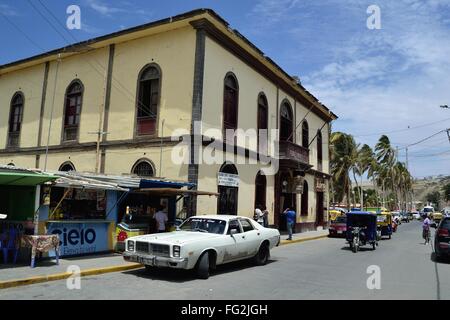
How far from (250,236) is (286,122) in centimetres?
1737

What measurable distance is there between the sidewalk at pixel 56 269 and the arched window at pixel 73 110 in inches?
458

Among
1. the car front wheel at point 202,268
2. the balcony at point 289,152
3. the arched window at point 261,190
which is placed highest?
the balcony at point 289,152

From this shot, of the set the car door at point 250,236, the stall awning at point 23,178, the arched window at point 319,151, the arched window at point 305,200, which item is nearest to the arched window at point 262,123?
the arched window at point 305,200

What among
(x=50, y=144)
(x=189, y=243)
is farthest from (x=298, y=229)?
(x=189, y=243)

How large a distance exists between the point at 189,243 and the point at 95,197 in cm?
528

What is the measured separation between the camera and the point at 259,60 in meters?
23.2

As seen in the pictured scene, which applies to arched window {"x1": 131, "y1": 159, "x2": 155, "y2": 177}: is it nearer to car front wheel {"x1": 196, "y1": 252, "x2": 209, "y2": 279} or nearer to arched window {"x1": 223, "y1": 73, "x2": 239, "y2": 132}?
arched window {"x1": 223, "y1": 73, "x2": 239, "y2": 132}

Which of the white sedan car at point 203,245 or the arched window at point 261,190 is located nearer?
the white sedan car at point 203,245

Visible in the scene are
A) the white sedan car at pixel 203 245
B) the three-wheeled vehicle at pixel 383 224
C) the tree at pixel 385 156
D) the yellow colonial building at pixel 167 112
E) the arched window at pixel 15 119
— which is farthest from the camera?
the tree at pixel 385 156

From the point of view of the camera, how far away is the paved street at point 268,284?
793cm

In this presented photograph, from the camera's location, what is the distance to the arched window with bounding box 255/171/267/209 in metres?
23.5

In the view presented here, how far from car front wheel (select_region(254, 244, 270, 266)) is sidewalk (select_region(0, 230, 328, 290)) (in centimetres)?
348

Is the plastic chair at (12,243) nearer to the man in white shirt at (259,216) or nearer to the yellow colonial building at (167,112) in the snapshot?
the yellow colonial building at (167,112)

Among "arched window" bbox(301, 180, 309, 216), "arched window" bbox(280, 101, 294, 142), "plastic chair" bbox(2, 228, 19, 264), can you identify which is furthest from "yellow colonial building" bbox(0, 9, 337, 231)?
"plastic chair" bbox(2, 228, 19, 264)
